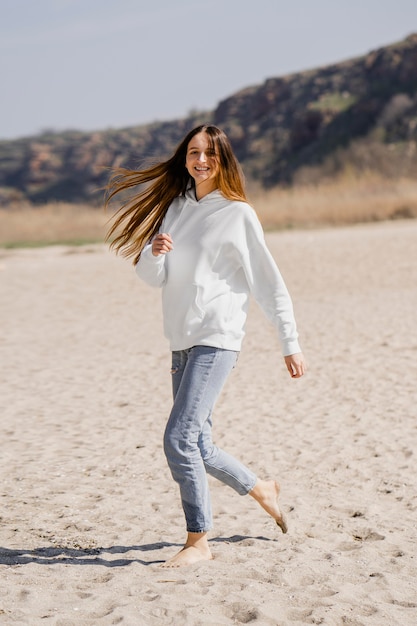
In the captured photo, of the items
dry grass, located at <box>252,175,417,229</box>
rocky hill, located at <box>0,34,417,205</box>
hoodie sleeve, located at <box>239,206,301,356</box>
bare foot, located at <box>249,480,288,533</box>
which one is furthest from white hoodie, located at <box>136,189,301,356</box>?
rocky hill, located at <box>0,34,417,205</box>

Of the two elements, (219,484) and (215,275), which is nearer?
(215,275)

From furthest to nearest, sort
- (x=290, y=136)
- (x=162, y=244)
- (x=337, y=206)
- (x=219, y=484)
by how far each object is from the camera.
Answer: (x=290, y=136) → (x=337, y=206) → (x=219, y=484) → (x=162, y=244)

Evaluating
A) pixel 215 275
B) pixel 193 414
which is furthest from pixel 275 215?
pixel 193 414

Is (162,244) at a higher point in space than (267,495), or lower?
higher

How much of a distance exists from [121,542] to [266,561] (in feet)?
2.40

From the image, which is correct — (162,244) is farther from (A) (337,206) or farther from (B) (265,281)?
(A) (337,206)

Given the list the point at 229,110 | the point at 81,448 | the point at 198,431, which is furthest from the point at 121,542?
the point at 229,110

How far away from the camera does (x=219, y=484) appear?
5738 mm

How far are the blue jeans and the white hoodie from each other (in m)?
0.06

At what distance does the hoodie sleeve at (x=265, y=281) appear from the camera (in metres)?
3.76

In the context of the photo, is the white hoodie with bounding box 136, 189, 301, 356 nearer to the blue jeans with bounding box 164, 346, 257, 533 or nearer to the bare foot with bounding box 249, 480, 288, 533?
the blue jeans with bounding box 164, 346, 257, 533

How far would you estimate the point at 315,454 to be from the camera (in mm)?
6195

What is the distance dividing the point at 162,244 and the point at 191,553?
1.30 meters

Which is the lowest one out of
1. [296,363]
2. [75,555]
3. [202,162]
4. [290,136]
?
[75,555]
